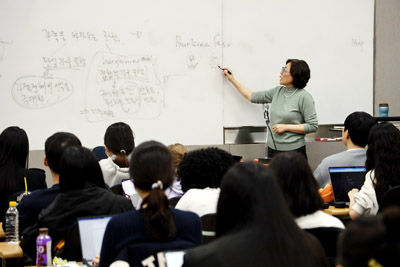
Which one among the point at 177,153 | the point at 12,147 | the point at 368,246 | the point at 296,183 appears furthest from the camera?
the point at 177,153

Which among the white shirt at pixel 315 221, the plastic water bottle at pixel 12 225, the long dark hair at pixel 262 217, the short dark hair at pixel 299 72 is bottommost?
the plastic water bottle at pixel 12 225

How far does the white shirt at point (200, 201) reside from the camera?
9.75 ft

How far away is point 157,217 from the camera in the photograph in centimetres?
212

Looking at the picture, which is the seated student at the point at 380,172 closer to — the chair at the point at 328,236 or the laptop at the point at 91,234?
the chair at the point at 328,236

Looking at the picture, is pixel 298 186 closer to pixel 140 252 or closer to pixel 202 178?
pixel 140 252

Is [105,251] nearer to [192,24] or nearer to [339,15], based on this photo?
[192,24]

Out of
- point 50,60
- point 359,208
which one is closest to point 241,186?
point 359,208

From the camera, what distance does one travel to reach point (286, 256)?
155cm

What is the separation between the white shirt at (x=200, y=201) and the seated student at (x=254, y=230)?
4.34 ft

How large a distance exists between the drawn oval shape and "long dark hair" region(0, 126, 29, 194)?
1.29 metres

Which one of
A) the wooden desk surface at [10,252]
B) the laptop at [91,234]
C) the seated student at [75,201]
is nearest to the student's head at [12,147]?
the wooden desk surface at [10,252]

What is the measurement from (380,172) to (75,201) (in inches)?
71.8

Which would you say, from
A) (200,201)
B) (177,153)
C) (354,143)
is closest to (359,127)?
(354,143)

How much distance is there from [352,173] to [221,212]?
244cm
